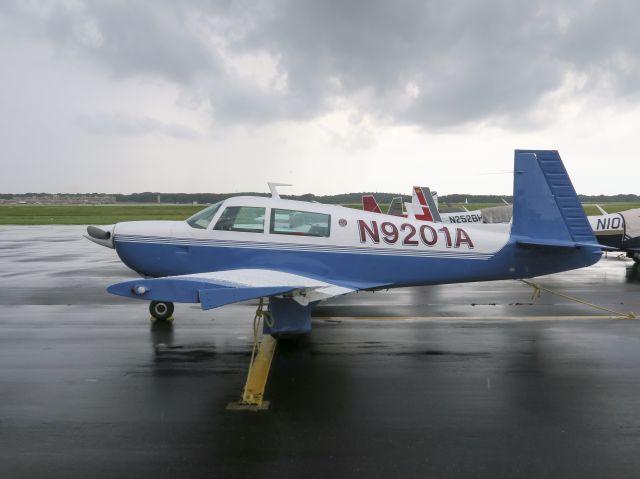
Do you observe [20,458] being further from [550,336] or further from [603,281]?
[603,281]

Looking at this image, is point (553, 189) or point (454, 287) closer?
point (553, 189)

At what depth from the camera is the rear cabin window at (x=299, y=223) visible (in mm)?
7680

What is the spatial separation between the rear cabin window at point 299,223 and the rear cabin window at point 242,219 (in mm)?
208

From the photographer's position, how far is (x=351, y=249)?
768 centimetres

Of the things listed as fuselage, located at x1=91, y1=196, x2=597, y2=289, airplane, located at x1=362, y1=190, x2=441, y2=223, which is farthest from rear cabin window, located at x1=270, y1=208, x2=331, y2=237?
airplane, located at x1=362, y1=190, x2=441, y2=223

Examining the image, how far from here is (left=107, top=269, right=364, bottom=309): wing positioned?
5.68m

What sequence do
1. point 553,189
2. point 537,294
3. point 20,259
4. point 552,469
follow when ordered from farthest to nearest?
point 20,259 → point 537,294 → point 553,189 → point 552,469

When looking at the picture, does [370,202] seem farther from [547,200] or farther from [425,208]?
[547,200]

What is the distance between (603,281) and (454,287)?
4400 millimetres

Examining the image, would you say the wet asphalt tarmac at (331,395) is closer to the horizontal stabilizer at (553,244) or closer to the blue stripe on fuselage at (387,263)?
the blue stripe on fuselage at (387,263)

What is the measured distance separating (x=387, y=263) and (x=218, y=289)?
297cm

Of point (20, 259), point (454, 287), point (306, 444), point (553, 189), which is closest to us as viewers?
point (306, 444)

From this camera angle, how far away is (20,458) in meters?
3.96

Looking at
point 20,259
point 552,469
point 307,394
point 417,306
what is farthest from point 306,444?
point 20,259
